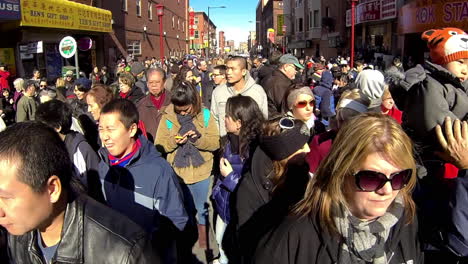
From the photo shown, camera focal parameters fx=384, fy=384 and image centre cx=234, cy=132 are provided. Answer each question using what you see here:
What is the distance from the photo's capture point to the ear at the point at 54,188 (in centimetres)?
162

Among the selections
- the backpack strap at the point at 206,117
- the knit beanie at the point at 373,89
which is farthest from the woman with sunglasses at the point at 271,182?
the backpack strap at the point at 206,117

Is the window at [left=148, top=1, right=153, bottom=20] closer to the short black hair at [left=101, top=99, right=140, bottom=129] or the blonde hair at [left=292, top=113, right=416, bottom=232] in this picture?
the short black hair at [left=101, top=99, right=140, bottom=129]

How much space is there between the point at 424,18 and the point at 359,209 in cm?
1689

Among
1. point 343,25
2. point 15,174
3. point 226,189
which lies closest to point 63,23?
point 226,189

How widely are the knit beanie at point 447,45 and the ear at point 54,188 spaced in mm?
2224

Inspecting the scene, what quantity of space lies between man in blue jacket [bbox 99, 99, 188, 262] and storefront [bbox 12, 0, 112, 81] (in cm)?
1357

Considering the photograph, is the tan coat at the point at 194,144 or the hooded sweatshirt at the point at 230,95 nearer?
the tan coat at the point at 194,144

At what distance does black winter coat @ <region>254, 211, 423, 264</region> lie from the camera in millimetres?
1741

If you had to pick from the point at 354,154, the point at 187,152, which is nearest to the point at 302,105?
the point at 187,152

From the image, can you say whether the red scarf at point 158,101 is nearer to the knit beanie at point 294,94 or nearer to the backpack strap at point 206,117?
the backpack strap at point 206,117

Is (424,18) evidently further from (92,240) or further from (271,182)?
(92,240)

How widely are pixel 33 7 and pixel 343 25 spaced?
2412cm

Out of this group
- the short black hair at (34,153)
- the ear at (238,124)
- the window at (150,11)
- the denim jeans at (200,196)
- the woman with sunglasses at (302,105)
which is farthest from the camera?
the window at (150,11)

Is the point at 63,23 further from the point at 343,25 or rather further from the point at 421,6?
the point at 343,25
